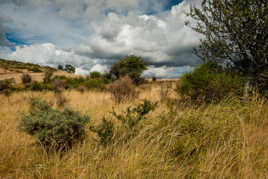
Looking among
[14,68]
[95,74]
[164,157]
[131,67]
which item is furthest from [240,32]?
[14,68]

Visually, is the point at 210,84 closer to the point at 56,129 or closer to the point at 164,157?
the point at 164,157

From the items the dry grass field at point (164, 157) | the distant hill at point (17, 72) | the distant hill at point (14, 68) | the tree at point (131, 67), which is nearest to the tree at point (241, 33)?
the dry grass field at point (164, 157)

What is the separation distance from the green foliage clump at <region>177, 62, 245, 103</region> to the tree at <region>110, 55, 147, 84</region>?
12.6m

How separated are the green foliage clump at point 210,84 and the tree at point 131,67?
1256cm

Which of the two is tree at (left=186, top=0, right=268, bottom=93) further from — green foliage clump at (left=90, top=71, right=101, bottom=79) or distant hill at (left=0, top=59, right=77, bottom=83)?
distant hill at (left=0, top=59, right=77, bottom=83)

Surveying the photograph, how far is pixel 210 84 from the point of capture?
5.24 m

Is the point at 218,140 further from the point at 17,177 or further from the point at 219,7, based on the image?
the point at 219,7

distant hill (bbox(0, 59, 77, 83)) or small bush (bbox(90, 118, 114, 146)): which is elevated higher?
distant hill (bbox(0, 59, 77, 83))

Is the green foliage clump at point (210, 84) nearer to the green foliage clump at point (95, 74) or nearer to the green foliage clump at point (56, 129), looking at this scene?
the green foliage clump at point (56, 129)

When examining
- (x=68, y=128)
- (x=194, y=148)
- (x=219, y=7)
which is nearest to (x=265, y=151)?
(x=194, y=148)

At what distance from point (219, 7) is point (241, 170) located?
191 inches

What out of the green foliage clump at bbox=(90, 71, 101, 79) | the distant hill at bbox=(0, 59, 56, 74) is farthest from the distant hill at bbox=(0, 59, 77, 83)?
the green foliage clump at bbox=(90, 71, 101, 79)

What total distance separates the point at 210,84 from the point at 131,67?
14.8 metres

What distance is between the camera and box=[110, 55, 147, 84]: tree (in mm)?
18750
